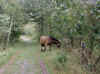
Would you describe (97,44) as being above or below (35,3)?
below

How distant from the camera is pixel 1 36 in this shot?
11531 mm

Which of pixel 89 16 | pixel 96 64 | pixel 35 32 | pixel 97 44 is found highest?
pixel 89 16

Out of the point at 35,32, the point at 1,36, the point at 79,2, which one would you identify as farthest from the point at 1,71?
the point at 35,32

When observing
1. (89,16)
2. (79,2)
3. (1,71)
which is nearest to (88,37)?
(89,16)

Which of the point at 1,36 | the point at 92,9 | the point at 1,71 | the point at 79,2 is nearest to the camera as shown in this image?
the point at 92,9

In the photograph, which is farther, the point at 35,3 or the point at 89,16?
the point at 35,3

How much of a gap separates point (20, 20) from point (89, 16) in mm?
13235

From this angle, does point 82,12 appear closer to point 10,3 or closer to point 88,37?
point 88,37

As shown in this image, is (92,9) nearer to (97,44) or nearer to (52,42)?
(97,44)

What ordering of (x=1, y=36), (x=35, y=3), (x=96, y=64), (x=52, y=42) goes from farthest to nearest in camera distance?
(x=35, y=3) → (x=1, y=36) → (x=52, y=42) → (x=96, y=64)

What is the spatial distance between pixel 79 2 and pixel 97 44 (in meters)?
1.53

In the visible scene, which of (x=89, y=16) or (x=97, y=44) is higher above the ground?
(x=89, y=16)

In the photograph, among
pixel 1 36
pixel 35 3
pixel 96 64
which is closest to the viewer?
pixel 96 64

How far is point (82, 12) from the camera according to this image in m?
3.90
